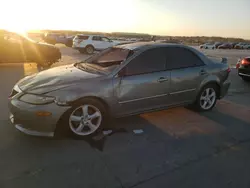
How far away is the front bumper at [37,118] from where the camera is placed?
11.6 feet

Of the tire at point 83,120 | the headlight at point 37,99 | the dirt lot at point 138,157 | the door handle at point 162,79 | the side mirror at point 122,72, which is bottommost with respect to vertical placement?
the dirt lot at point 138,157

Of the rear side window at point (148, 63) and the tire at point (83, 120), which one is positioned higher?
the rear side window at point (148, 63)

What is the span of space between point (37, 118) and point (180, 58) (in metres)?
2.93

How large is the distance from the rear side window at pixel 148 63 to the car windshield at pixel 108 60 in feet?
0.65

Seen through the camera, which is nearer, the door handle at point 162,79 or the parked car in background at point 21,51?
the door handle at point 162,79

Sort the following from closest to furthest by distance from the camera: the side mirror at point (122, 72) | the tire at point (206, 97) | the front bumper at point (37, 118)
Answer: the front bumper at point (37, 118) → the side mirror at point (122, 72) → the tire at point (206, 97)

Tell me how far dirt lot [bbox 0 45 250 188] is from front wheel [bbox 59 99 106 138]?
18 cm

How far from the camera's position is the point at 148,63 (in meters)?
4.46

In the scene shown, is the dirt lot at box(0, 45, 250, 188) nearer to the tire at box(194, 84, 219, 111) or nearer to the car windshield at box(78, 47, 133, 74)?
the tire at box(194, 84, 219, 111)

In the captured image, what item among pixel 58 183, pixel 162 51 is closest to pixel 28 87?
pixel 58 183

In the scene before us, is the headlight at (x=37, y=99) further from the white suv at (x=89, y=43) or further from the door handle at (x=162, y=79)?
the white suv at (x=89, y=43)

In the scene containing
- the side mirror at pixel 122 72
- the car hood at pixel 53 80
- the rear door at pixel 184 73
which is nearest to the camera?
the car hood at pixel 53 80

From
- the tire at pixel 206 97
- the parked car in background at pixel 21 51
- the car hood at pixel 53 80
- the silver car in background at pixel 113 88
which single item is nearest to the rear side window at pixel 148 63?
the silver car in background at pixel 113 88

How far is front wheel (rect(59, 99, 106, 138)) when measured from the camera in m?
3.77
